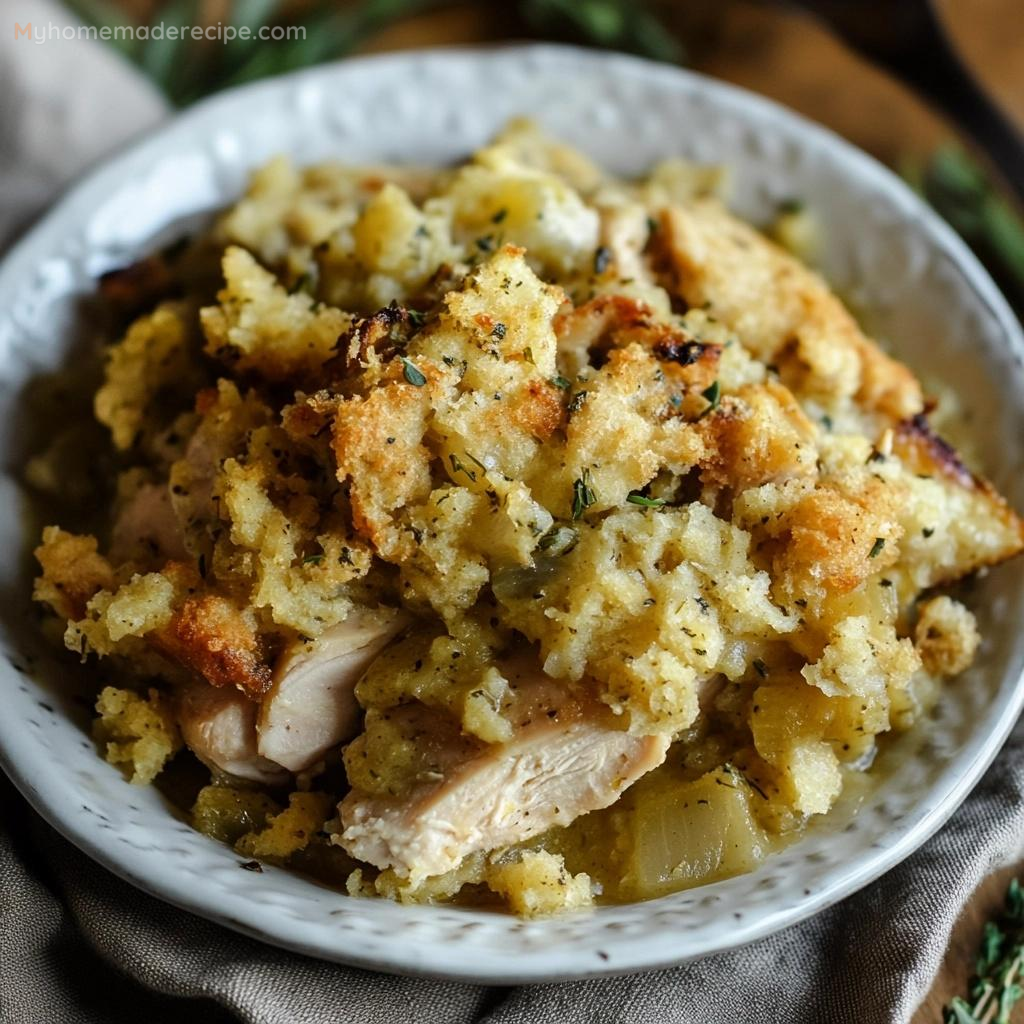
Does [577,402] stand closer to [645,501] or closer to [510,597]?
[645,501]

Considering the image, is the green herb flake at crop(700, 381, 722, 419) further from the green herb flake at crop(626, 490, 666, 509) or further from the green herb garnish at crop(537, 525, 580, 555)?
the green herb garnish at crop(537, 525, 580, 555)

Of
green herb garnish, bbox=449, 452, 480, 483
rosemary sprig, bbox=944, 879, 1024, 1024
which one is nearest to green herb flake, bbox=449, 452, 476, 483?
green herb garnish, bbox=449, 452, 480, 483

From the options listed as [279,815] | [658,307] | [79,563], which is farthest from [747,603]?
[79,563]

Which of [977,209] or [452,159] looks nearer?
[452,159]

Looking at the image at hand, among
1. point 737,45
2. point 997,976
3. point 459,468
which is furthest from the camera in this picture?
point 737,45

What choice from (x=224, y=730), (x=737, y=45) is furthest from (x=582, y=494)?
(x=737, y=45)

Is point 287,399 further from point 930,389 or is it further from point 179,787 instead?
point 930,389
